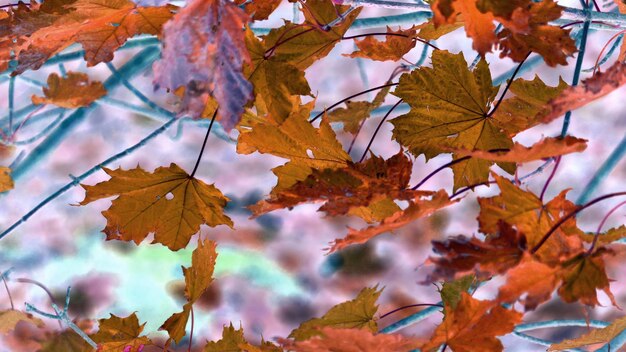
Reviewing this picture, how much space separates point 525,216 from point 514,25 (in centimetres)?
9

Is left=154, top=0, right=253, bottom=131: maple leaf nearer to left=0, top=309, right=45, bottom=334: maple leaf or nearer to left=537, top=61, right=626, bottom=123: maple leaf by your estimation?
left=537, top=61, right=626, bottom=123: maple leaf

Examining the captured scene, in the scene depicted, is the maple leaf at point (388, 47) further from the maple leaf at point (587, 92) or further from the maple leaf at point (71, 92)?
the maple leaf at point (71, 92)

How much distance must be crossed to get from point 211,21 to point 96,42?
143 millimetres

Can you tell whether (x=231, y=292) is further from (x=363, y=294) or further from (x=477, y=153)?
(x=477, y=153)

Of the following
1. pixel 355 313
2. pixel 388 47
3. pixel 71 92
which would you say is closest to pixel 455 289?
pixel 355 313

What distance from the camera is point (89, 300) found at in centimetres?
289

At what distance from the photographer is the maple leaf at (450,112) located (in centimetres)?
38

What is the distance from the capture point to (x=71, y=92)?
86 centimetres

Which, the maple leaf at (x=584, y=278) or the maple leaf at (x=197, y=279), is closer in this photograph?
the maple leaf at (x=584, y=278)

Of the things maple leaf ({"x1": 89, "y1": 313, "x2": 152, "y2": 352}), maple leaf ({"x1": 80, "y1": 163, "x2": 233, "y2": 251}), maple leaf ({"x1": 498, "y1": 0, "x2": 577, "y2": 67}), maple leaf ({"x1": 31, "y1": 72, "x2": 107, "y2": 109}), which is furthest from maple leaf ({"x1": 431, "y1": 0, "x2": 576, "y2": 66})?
maple leaf ({"x1": 31, "y1": 72, "x2": 107, "y2": 109})

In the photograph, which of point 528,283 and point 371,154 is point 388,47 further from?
point 528,283

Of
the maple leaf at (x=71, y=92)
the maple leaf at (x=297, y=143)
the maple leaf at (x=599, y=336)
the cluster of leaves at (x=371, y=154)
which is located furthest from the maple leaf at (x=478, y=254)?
the maple leaf at (x=71, y=92)

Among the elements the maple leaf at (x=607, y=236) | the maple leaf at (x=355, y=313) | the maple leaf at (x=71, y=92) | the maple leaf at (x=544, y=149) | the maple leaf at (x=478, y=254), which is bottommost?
the maple leaf at (x=478, y=254)

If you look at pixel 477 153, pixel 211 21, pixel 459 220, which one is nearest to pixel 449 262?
pixel 477 153
